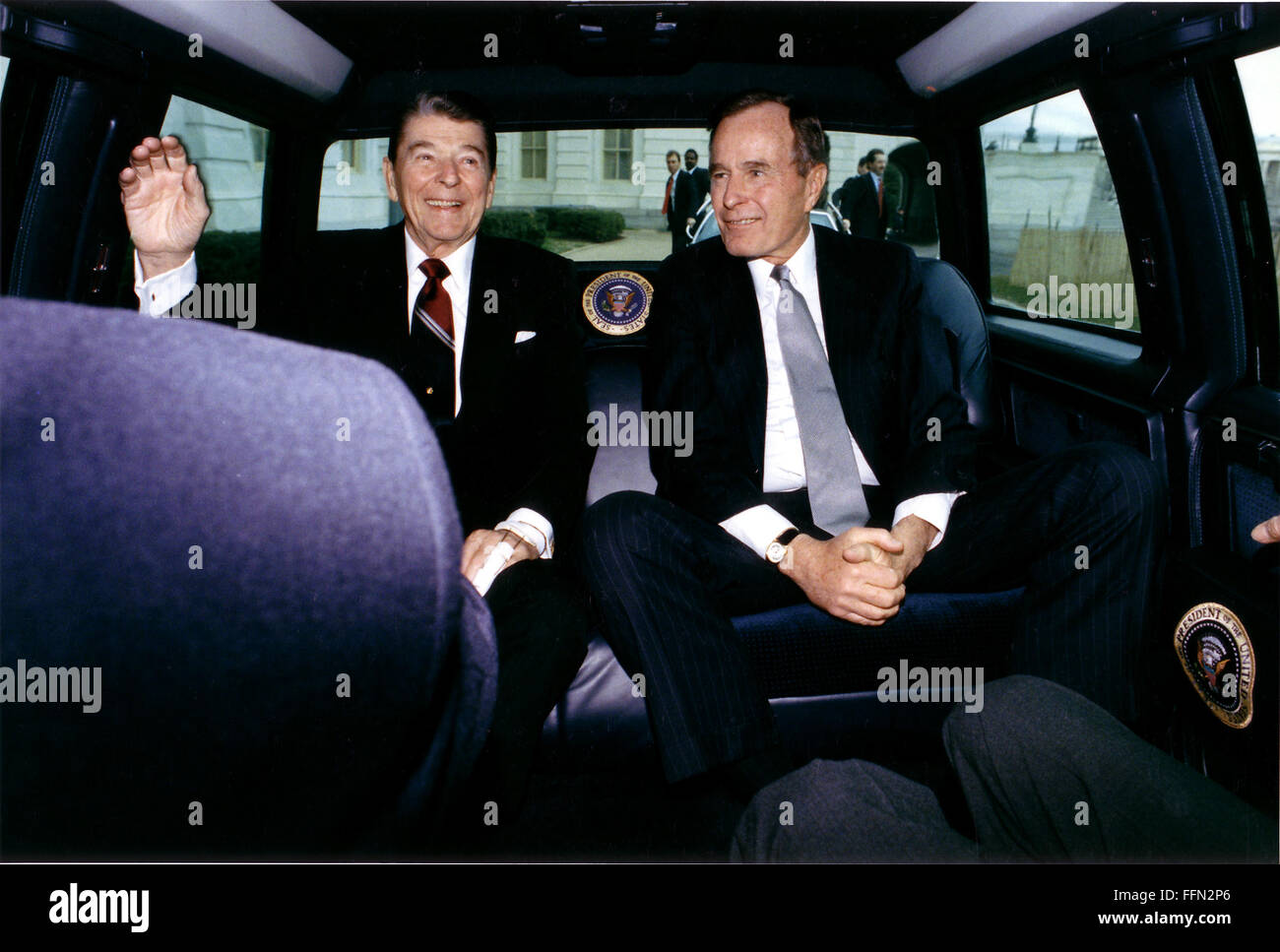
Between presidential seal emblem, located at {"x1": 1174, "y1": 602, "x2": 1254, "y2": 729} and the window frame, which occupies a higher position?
the window frame

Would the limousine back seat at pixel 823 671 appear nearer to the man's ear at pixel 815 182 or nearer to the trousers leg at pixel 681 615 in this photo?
the trousers leg at pixel 681 615

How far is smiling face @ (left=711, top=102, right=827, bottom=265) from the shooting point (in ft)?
6.91

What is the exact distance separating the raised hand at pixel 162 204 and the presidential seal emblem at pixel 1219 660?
217cm

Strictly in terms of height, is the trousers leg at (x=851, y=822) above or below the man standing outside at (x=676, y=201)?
below

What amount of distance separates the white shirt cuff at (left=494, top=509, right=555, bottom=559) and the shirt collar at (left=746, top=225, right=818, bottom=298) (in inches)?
32.6

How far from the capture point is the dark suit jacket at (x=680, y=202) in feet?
9.50

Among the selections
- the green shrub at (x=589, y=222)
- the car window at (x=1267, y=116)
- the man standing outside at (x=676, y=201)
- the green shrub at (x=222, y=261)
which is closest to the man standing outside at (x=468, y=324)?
the green shrub at (x=222, y=261)

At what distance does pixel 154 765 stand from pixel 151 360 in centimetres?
25

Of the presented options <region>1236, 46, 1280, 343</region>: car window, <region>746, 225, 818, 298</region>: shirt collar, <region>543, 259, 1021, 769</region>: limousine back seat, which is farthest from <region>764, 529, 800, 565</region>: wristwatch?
<region>1236, 46, 1280, 343</region>: car window

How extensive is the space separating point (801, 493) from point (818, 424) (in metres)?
0.18

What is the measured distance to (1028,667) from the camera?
177cm

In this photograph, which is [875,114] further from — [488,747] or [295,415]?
[295,415]

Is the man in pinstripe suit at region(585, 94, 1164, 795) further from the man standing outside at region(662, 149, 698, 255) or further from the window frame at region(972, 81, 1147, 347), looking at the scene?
the man standing outside at region(662, 149, 698, 255)

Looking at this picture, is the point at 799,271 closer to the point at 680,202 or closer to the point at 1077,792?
the point at 680,202
